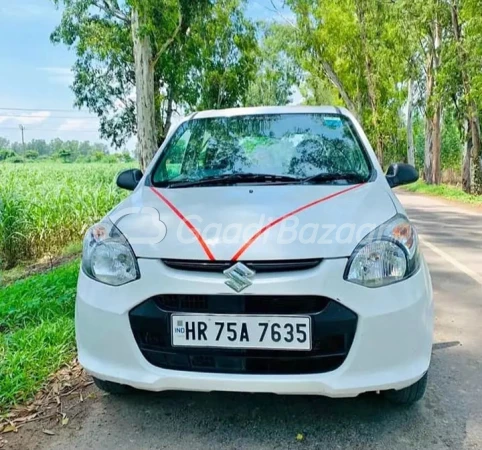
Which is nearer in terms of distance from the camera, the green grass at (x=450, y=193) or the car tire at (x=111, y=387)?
the car tire at (x=111, y=387)

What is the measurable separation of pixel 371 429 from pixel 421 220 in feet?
30.8

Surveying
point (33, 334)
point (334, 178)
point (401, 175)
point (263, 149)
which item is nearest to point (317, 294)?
point (334, 178)

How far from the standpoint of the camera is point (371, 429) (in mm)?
2420

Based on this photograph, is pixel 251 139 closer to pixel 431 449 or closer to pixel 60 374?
pixel 60 374

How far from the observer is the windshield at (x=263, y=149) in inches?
127

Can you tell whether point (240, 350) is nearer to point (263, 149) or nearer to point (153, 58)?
point (263, 149)

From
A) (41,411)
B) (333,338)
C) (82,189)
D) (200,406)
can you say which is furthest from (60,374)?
(82,189)

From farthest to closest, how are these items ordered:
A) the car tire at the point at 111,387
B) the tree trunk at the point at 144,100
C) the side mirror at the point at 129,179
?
the tree trunk at the point at 144,100 → the side mirror at the point at 129,179 → the car tire at the point at 111,387

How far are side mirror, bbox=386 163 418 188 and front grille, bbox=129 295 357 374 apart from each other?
1601 mm

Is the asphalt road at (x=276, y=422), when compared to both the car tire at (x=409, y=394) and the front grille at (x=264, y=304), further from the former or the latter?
the front grille at (x=264, y=304)

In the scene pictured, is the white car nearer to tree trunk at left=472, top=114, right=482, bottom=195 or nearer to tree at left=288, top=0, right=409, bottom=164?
tree trunk at left=472, top=114, right=482, bottom=195

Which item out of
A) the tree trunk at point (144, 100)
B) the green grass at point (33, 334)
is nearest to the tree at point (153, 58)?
the tree trunk at point (144, 100)

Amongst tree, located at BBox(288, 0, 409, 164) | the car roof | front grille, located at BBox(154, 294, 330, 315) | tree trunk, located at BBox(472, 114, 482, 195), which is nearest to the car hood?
front grille, located at BBox(154, 294, 330, 315)

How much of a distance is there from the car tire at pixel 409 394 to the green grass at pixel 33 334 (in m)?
1.92
